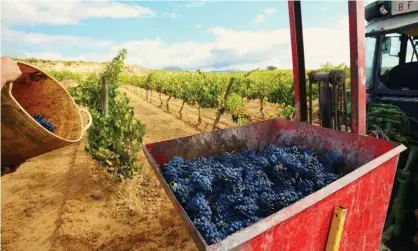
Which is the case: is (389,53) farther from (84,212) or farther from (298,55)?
(84,212)

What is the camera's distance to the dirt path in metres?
3.25

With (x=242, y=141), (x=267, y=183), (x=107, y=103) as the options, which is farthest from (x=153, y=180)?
(x=267, y=183)

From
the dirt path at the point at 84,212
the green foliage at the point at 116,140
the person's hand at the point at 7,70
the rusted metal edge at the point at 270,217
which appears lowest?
the dirt path at the point at 84,212

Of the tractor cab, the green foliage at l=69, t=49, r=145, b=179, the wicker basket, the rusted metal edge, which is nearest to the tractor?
the tractor cab

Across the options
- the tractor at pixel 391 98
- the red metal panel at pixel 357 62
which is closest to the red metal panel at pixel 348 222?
the red metal panel at pixel 357 62

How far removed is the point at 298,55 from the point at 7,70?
2.29 metres

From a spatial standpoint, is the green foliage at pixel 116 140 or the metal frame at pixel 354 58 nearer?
the metal frame at pixel 354 58

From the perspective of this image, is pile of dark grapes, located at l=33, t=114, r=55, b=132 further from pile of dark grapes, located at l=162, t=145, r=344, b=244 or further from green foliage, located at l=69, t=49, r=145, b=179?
green foliage, located at l=69, t=49, r=145, b=179

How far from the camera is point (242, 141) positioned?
268cm

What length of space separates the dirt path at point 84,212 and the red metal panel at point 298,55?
6.24ft

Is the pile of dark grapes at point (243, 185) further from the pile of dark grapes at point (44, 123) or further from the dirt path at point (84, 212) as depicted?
the dirt path at point (84, 212)

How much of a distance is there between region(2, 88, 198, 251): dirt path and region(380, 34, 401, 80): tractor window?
136 inches

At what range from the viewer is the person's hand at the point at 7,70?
134 centimetres

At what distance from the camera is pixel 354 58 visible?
6.68 ft
